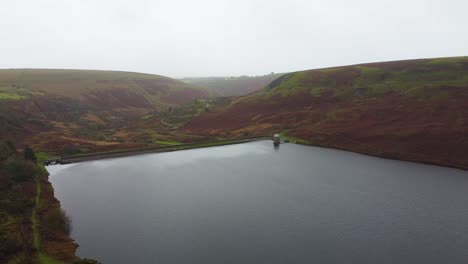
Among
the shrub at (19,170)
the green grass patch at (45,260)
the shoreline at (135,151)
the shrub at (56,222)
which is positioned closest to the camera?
the green grass patch at (45,260)

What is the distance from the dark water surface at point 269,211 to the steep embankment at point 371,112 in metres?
14.9

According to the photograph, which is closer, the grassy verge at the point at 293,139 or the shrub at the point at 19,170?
the shrub at the point at 19,170

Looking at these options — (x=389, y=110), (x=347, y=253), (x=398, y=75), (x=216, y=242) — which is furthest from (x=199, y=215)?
(x=398, y=75)

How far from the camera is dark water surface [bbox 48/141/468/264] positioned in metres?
41.4

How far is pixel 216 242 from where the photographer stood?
144ft

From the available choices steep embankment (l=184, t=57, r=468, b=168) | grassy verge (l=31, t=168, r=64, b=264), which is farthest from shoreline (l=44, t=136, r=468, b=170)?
grassy verge (l=31, t=168, r=64, b=264)

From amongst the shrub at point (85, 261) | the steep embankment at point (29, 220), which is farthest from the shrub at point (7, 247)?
the shrub at point (85, 261)

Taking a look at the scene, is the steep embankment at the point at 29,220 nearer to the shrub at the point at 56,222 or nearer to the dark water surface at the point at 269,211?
the shrub at the point at 56,222

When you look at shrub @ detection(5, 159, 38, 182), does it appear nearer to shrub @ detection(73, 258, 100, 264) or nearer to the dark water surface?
the dark water surface

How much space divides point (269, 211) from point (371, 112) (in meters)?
84.3

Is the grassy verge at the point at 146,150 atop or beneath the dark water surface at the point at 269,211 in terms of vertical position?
atop

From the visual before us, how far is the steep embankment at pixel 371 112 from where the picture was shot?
92562 mm

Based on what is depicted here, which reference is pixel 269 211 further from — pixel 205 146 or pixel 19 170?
pixel 205 146

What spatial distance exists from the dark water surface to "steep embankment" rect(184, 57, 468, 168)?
1490cm
